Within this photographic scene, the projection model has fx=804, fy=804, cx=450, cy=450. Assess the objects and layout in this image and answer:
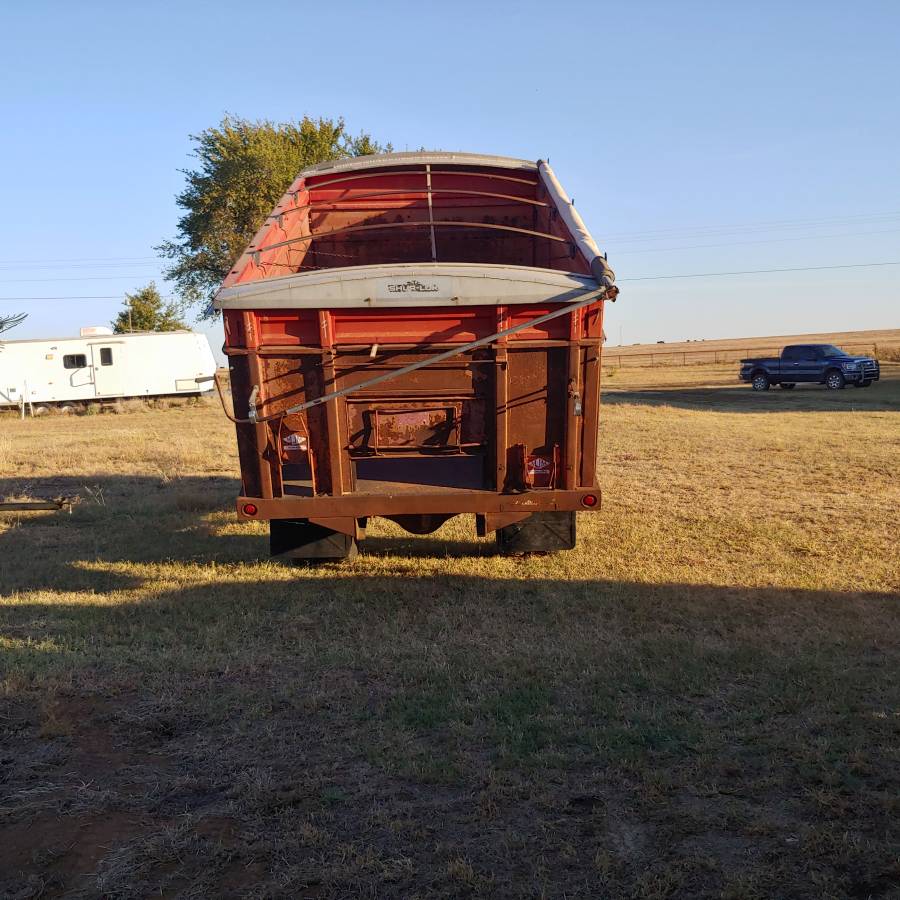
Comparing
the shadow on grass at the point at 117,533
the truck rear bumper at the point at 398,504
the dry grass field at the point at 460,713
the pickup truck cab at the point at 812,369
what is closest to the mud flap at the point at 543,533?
the dry grass field at the point at 460,713

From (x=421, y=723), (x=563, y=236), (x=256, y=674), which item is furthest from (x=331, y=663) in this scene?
(x=563, y=236)

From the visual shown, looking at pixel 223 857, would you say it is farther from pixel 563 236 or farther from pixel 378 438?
pixel 563 236

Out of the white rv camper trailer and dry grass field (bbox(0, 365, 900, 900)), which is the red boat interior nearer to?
dry grass field (bbox(0, 365, 900, 900))

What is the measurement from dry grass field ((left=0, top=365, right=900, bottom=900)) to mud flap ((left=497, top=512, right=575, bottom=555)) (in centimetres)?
22

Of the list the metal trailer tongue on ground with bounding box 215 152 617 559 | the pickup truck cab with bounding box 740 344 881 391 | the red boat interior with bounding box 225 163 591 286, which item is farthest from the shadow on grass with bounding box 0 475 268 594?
the pickup truck cab with bounding box 740 344 881 391

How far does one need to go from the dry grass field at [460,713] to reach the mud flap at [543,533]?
0.22 meters

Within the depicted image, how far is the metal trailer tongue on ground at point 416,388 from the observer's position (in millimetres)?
5137

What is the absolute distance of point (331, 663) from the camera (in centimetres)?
455

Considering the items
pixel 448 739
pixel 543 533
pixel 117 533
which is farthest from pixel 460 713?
pixel 117 533

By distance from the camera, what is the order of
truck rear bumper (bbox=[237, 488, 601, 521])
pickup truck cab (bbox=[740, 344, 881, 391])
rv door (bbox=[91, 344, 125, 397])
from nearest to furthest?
1. truck rear bumper (bbox=[237, 488, 601, 521])
2. rv door (bbox=[91, 344, 125, 397])
3. pickup truck cab (bbox=[740, 344, 881, 391])

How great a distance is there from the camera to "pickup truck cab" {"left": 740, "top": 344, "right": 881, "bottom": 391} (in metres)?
28.1

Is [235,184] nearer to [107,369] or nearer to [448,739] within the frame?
[107,369]

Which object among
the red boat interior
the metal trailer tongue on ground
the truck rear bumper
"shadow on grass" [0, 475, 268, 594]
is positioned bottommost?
"shadow on grass" [0, 475, 268, 594]

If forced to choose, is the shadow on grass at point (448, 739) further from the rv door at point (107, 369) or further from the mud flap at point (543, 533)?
the rv door at point (107, 369)
